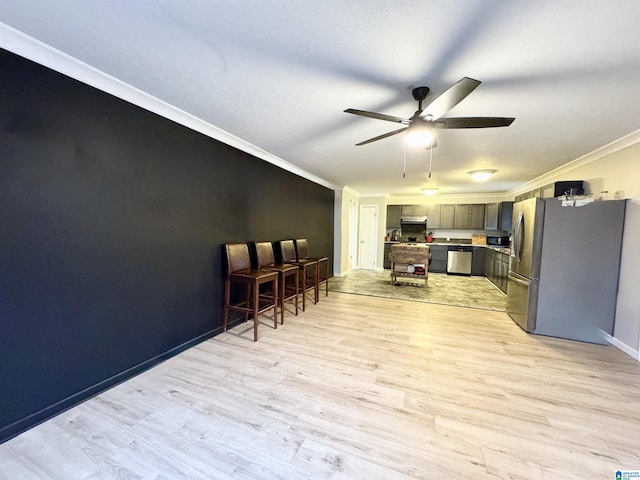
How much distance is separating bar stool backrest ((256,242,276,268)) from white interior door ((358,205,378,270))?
452 cm

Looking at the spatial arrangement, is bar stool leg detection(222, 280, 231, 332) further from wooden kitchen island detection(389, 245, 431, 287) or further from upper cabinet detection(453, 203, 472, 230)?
upper cabinet detection(453, 203, 472, 230)

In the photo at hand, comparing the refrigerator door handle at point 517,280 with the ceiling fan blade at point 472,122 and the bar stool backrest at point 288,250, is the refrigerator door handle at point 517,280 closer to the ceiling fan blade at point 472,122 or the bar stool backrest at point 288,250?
the ceiling fan blade at point 472,122

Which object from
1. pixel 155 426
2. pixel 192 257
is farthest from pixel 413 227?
pixel 155 426

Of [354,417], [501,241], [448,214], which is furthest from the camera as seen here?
[448,214]

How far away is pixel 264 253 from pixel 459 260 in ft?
18.3

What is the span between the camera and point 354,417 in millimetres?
1717

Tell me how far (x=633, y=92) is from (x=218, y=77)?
300 cm

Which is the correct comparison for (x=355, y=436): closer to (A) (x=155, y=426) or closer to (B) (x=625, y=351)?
(A) (x=155, y=426)

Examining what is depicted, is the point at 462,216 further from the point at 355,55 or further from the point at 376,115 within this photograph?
the point at 355,55

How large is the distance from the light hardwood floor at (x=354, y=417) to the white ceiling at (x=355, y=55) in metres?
2.29

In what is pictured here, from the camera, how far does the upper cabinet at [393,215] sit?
7.73 meters

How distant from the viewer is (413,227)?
7.61m

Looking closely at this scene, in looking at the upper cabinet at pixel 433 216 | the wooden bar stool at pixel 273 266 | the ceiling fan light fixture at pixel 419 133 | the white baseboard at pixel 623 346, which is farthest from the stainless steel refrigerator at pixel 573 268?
the upper cabinet at pixel 433 216

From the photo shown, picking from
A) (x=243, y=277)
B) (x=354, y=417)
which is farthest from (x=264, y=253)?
(x=354, y=417)
